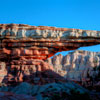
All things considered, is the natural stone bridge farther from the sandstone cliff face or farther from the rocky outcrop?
the sandstone cliff face

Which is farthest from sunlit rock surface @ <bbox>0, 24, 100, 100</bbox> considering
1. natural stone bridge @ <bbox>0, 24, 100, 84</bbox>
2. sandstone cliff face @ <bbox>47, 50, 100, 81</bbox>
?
sandstone cliff face @ <bbox>47, 50, 100, 81</bbox>

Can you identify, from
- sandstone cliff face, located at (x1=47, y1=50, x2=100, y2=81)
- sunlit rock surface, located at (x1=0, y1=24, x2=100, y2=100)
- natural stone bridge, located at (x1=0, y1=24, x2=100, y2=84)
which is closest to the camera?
sunlit rock surface, located at (x1=0, y1=24, x2=100, y2=100)

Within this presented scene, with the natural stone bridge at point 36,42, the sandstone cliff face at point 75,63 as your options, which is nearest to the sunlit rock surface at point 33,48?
the natural stone bridge at point 36,42

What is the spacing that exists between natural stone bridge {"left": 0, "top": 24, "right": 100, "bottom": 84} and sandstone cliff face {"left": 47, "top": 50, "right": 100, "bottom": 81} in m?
37.5

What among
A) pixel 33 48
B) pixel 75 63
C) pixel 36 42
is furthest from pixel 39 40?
pixel 75 63

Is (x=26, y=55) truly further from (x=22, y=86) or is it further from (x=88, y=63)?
(x=88, y=63)

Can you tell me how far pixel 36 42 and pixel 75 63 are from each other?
4559 cm

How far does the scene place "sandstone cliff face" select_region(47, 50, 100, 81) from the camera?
52844 millimetres

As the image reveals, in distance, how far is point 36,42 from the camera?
14242 mm

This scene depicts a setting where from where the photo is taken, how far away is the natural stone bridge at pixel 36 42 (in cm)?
1406

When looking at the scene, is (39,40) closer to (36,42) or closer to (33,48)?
(36,42)

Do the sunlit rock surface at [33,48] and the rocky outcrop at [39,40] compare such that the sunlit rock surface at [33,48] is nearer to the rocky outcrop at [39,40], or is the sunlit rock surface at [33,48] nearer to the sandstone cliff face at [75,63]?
the rocky outcrop at [39,40]

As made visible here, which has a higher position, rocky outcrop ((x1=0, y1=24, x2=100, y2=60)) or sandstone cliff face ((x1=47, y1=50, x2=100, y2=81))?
rocky outcrop ((x1=0, y1=24, x2=100, y2=60))

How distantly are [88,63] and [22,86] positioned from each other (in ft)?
145
